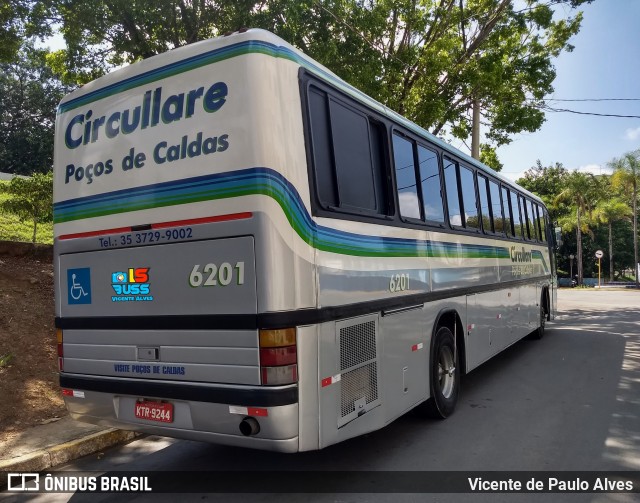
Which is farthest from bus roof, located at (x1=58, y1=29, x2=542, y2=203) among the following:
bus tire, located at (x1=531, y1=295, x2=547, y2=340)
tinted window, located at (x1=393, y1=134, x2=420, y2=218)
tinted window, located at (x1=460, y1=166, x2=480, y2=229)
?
bus tire, located at (x1=531, y1=295, x2=547, y2=340)

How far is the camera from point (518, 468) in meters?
4.40

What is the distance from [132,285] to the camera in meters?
4.00

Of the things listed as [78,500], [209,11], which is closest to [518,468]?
[78,500]

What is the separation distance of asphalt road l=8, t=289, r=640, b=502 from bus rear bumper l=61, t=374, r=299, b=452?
0.61 metres

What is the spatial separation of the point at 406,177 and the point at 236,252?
2300mm

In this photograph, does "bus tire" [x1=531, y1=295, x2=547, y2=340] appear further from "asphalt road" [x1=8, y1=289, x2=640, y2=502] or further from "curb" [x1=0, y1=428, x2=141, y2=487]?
"curb" [x1=0, y1=428, x2=141, y2=487]

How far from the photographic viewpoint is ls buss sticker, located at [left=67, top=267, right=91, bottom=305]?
4.28 m

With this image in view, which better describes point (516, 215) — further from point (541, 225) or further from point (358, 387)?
point (358, 387)

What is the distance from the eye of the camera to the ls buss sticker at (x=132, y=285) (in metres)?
3.93

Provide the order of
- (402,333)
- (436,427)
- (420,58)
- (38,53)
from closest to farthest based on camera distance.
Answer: (402,333)
(436,427)
(38,53)
(420,58)

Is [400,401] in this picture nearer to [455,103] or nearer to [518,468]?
[518,468]

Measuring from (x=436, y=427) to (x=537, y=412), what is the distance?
4.52ft

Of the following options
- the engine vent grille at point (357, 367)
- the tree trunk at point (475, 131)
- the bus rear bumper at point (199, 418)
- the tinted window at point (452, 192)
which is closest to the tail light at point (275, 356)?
the bus rear bumper at point (199, 418)

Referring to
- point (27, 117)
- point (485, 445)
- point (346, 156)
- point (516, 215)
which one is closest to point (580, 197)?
point (516, 215)
